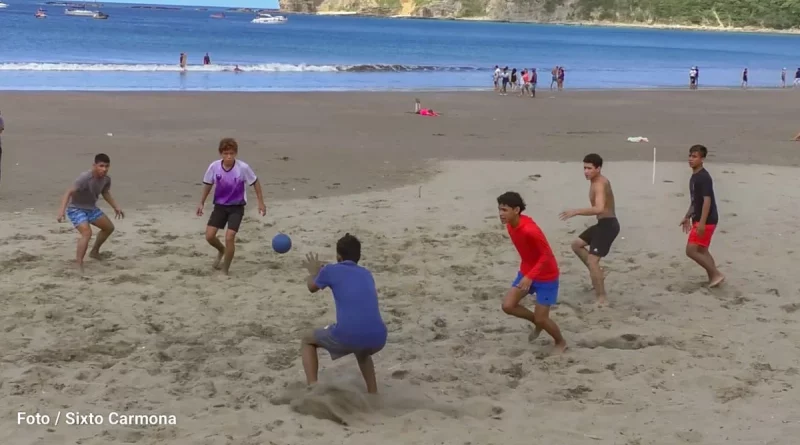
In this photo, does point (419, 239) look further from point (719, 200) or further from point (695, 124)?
point (695, 124)

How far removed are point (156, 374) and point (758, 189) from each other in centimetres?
1003

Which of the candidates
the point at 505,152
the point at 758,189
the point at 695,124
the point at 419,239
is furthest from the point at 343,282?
the point at 695,124

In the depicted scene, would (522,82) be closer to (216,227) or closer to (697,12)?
(216,227)

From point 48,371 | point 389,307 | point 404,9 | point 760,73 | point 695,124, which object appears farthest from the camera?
point 404,9

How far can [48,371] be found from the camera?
5.89m

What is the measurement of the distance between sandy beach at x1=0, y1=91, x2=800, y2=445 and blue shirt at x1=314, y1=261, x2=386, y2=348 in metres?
0.39

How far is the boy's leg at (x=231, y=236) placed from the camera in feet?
27.8

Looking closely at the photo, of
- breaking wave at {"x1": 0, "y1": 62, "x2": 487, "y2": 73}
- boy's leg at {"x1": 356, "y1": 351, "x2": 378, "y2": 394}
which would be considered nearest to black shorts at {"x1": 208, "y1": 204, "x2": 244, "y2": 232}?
boy's leg at {"x1": 356, "y1": 351, "x2": 378, "y2": 394}

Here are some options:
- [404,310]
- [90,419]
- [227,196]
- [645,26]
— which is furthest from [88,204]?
[645,26]

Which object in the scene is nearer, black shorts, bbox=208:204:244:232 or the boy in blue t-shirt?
the boy in blue t-shirt

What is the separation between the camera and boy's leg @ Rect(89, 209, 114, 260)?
28.3 feet

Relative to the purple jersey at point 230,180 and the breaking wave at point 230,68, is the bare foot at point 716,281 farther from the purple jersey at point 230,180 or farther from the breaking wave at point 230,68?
the breaking wave at point 230,68

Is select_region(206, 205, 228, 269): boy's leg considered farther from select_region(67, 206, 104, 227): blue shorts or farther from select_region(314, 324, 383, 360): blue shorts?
select_region(314, 324, 383, 360): blue shorts

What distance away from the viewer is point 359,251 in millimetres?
5547
